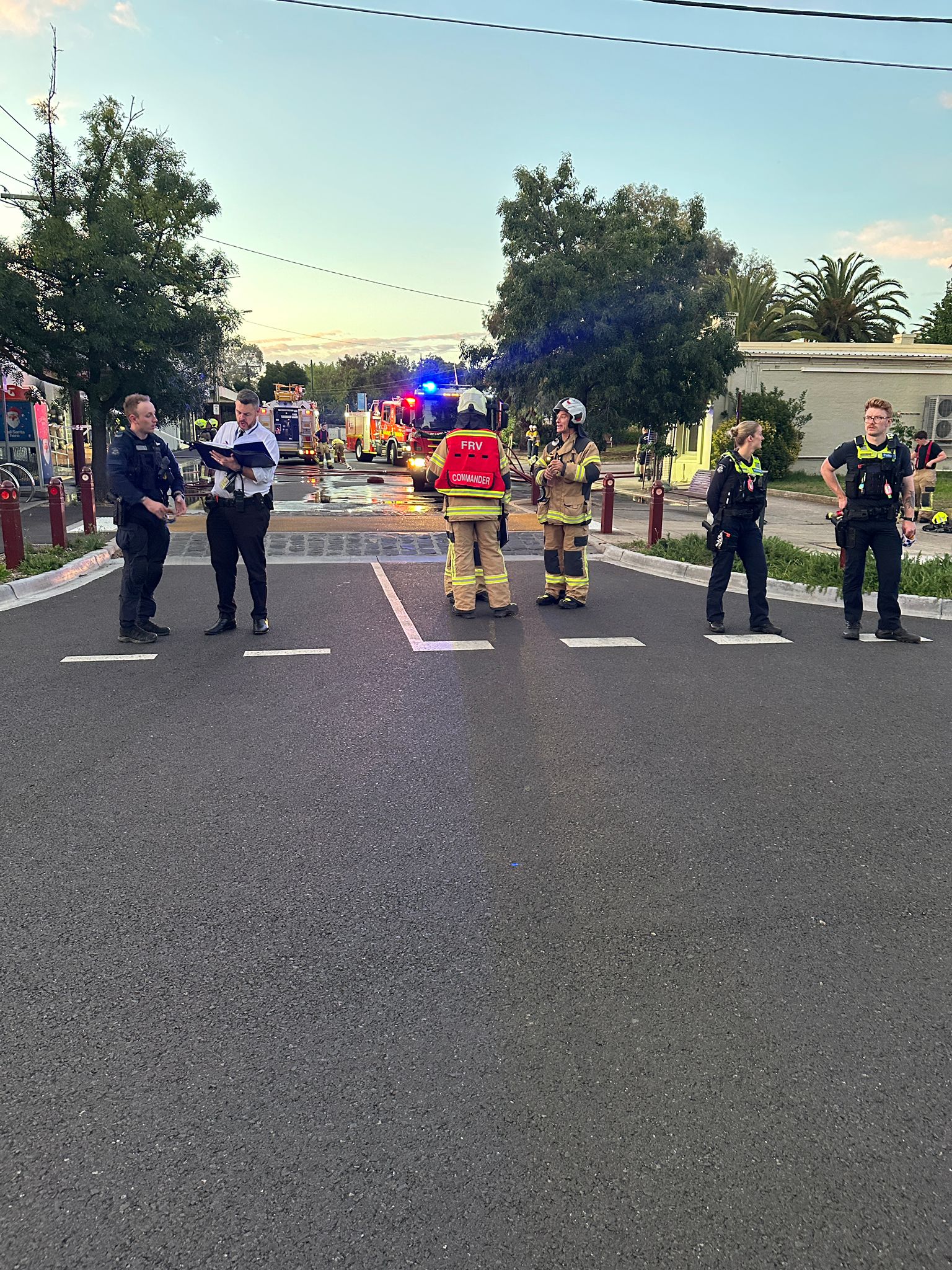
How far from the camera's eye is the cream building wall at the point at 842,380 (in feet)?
93.2

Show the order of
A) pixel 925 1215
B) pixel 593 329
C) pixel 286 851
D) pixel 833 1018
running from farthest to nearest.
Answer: pixel 593 329
pixel 286 851
pixel 833 1018
pixel 925 1215

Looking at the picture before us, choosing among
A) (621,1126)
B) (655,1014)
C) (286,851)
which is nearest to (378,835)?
(286,851)

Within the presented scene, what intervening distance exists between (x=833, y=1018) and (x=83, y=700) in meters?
4.97

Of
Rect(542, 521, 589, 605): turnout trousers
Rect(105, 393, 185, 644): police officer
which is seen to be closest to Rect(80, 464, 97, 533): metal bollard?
Rect(105, 393, 185, 644): police officer

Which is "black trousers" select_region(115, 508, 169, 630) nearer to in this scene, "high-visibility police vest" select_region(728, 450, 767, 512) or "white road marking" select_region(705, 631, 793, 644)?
"white road marking" select_region(705, 631, 793, 644)

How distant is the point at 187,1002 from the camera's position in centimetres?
292

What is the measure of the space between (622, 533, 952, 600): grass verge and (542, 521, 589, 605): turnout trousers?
213cm

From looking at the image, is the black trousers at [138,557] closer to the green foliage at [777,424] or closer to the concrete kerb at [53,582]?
the concrete kerb at [53,582]

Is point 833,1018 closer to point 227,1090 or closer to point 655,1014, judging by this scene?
point 655,1014

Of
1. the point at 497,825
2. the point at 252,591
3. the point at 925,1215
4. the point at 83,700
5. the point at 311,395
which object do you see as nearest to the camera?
the point at 925,1215

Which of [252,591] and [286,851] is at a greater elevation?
[252,591]

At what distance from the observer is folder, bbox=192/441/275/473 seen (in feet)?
25.3

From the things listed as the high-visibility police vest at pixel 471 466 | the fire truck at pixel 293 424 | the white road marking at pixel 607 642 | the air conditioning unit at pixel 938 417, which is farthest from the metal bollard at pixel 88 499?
the fire truck at pixel 293 424

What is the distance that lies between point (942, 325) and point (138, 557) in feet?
129
